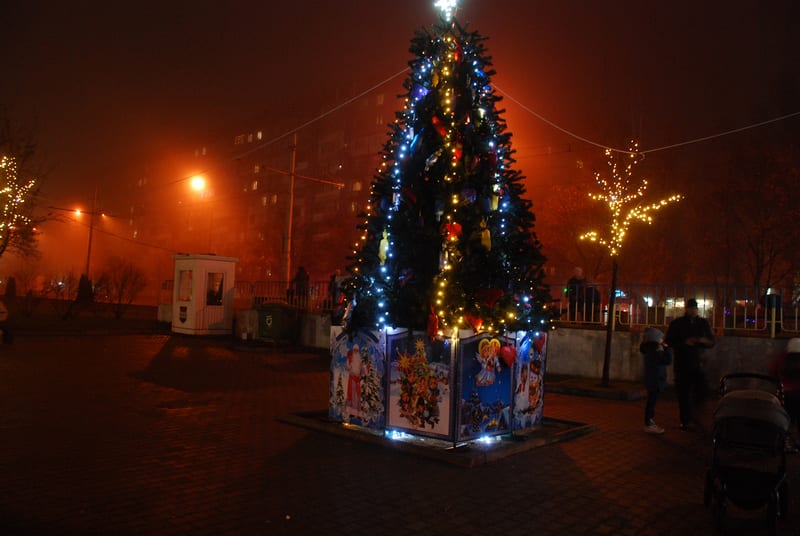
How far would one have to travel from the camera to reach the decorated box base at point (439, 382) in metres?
7.43

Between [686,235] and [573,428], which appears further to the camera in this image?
[686,235]

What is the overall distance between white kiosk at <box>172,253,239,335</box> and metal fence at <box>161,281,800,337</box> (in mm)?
12668

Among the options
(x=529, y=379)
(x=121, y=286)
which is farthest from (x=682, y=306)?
(x=121, y=286)

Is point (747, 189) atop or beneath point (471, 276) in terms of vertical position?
atop

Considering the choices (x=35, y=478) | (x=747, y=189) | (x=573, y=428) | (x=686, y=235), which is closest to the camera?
(x=35, y=478)

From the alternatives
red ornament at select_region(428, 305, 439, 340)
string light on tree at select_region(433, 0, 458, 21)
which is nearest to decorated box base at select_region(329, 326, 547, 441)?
red ornament at select_region(428, 305, 439, 340)

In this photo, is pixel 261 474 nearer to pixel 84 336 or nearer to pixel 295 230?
pixel 84 336

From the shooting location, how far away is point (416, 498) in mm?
5734

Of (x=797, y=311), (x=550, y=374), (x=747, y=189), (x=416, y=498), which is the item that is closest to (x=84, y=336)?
(x=550, y=374)

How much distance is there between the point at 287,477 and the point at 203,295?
57.6 feet

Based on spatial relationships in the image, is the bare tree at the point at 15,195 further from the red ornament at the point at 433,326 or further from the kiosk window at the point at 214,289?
the red ornament at the point at 433,326

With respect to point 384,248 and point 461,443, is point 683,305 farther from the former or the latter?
point 384,248

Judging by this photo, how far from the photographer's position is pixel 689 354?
9148mm

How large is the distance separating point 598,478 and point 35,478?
5589 millimetres
